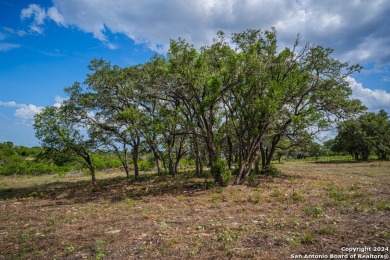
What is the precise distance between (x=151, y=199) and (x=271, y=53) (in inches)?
558

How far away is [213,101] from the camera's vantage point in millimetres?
18703

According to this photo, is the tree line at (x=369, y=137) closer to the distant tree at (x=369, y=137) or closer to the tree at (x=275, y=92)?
the distant tree at (x=369, y=137)

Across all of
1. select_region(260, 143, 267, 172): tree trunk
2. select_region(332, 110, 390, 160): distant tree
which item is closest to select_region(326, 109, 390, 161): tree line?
select_region(332, 110, 390, 160): distant tree

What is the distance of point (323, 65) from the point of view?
2336cm

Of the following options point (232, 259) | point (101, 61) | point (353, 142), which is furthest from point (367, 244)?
point (353, 142)

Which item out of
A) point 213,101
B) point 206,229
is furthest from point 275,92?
point 206,229

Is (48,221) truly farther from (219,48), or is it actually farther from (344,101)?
(344,101)

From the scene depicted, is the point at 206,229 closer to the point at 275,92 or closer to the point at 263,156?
the point at 275,92

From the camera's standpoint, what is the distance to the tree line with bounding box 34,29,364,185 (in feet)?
60.7

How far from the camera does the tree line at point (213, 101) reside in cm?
1852

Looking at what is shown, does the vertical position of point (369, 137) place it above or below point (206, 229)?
above

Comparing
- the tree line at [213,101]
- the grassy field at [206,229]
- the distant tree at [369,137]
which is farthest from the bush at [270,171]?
the distant tree at [369,137]

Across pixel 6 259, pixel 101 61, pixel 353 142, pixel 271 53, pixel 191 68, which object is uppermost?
pixel 101 61

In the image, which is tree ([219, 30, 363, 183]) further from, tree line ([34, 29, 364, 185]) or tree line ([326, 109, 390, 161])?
tree line ([326, 109, 390, 161])
